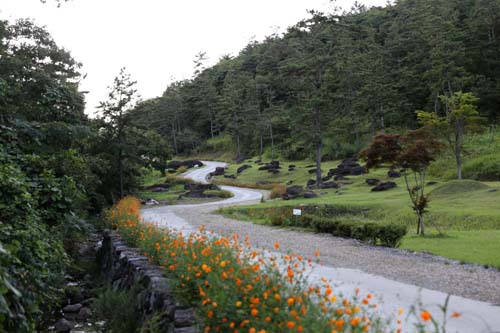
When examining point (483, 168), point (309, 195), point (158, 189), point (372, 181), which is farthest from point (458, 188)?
point (158, 189)

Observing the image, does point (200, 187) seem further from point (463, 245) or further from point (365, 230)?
point (463, 245)

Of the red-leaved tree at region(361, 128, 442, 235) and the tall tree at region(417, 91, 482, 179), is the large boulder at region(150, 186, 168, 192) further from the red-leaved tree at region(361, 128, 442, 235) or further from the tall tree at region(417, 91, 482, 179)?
the red-leaved tree at region(361, 128, 442, 235)

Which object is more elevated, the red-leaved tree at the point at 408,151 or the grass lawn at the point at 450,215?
the red-leaved tree at the point at 408,151

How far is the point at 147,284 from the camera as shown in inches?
325

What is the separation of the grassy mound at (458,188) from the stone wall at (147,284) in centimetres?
1724

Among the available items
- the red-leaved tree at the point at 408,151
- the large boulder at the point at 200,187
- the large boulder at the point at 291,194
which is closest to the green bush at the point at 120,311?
the red-leaved tree at the point at 408,151

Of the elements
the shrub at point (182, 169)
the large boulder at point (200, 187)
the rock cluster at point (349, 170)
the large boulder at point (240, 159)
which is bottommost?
the large boulder at point (200, 187)

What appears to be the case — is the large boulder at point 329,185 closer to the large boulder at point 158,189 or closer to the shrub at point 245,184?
the shrub at point 245,184

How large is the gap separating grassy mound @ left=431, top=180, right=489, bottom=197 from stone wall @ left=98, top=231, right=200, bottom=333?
17236 millimetres

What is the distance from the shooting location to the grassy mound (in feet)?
78.4

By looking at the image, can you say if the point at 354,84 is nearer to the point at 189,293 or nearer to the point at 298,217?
the point at 298,217

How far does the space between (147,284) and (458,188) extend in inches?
798

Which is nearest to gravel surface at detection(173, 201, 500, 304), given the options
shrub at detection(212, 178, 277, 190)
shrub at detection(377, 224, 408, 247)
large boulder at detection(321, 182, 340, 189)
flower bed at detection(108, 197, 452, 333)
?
shrub at detection(377, 224, 408, 247)

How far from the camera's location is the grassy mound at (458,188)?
78.4 feet
